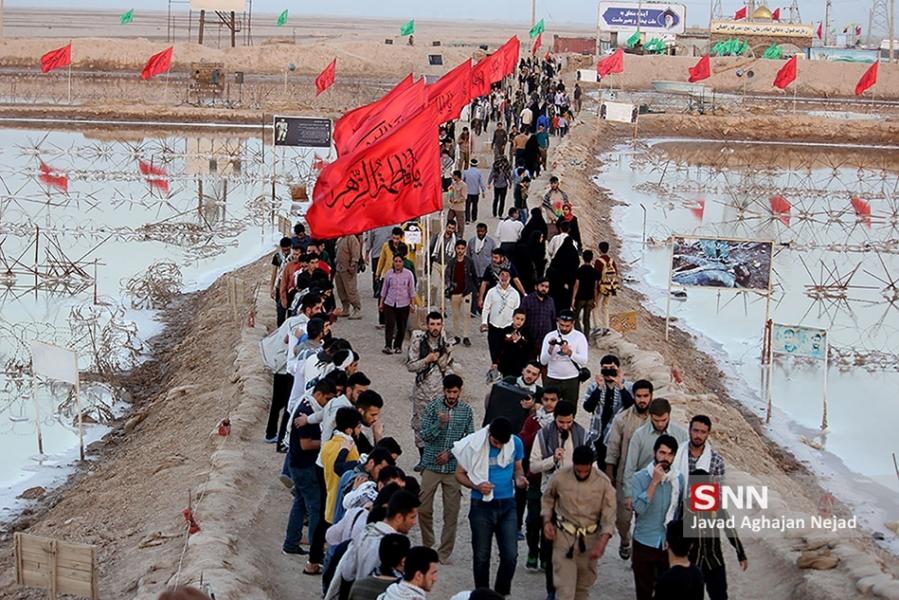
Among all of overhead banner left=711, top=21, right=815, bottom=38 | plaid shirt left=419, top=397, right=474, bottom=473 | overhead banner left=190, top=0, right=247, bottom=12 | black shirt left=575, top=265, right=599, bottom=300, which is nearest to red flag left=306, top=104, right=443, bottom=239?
black shirt left=575, top=265, right=599, bottom=300

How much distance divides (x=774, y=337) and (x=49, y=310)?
12.0 m

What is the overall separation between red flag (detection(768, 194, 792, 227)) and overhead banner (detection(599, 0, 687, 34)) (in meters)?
53.9

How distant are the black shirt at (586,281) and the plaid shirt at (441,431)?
21.2 ft

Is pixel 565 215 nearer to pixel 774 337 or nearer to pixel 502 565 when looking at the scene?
pixel 774 337

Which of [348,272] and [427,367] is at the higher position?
[427,367]

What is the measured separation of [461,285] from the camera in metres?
16.0

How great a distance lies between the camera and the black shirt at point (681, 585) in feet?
23.3

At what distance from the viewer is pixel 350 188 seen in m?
13.1

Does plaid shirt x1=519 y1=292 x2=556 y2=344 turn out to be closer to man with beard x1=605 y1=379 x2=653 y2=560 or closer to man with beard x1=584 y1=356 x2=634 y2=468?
man with beard x1=584 y1=356 x2=634 y2=468

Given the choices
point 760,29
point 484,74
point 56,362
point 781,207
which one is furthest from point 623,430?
point 760,29

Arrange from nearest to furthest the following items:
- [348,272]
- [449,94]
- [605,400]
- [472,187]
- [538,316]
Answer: [605,400] → [538,316] → [348,272] → [449,94] → [472,187]

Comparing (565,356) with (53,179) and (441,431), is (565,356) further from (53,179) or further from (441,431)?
(53,179)

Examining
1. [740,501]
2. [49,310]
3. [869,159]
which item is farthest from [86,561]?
[869,159]

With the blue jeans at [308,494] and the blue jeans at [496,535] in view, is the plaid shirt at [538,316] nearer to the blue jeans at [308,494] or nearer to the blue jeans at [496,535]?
the blue jeans at [308,494]
